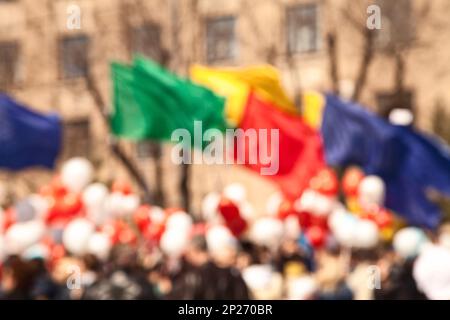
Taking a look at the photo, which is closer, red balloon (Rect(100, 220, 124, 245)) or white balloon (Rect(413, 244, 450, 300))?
white balloon (Rect(413, 244, 450, 300))

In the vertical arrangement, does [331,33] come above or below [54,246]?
above

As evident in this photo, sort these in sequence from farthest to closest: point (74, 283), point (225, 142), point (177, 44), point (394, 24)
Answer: point (177, 44) < point (394, 24) < point (225, 142) < point (74, 283)

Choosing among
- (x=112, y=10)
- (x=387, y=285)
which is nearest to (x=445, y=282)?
(x=387, y=285)

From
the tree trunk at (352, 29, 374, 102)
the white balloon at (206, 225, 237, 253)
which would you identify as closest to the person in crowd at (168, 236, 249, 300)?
the white balloon at (206, 225, 237, 253)

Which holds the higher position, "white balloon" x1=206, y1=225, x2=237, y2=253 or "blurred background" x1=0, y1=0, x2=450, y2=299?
"blurred background" x1=0, y1=0, x2=450, y2=299

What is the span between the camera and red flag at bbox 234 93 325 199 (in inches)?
565

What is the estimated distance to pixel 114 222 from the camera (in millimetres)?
13367

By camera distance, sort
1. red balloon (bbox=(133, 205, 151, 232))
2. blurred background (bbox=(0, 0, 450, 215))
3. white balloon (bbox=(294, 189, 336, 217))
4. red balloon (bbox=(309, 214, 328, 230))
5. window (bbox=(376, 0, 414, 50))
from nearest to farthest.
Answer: red balloon (bbox=(133, 205, 151, 232)) → red balloon (bbox=(309, 214, 328, 230)) → white balloon (bbox=(294, 189, 336, 217)) → window (bbox=(376, 0, 414, 50)) → blurred background (bbox=(0, 0, 450, 215))

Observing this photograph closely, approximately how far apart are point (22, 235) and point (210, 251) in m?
4.78

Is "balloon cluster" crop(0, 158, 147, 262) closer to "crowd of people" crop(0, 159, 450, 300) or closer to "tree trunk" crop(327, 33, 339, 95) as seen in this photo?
"crowd of people" crop(0, 159, 450, 300)

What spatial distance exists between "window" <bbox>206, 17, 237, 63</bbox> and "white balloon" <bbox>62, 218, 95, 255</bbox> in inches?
504

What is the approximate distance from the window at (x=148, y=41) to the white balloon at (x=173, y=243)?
13.5 metres

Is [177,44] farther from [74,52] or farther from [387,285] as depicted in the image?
[387,285]

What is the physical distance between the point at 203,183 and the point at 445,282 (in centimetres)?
1849
